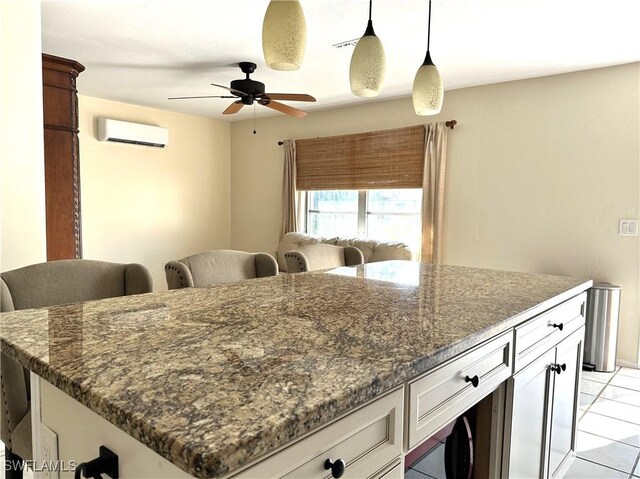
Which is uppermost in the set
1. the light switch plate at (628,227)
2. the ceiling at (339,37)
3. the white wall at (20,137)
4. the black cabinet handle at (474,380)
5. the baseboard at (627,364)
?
the ceiling at (339,37)

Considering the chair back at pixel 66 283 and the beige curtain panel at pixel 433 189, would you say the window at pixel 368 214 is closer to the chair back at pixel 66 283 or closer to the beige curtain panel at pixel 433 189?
the beige curtain panel at pixel 433 189

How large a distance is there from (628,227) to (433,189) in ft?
5.50

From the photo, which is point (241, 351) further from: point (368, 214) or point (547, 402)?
point (368, 214)

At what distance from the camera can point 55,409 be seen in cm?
86

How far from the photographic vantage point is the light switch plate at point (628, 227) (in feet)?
11.4

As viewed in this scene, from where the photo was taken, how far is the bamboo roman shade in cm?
466

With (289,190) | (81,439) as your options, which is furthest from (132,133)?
(81,439)

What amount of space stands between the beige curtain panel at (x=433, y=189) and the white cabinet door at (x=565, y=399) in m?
2.53

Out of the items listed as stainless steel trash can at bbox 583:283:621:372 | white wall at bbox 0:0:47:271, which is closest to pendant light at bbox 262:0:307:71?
white wall at bbox 0:0:47:271

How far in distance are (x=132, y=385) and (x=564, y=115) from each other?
161 inches

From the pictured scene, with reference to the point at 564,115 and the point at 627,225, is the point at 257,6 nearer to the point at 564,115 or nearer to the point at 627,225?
the point at 564,115

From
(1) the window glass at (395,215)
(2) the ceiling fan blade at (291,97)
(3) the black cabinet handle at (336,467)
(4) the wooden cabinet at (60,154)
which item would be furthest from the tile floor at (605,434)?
(2) the ceiling fan blade at (291,97)

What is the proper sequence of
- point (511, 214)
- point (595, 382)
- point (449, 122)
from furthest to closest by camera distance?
point (449, 122), point (511, 214), point (595, 382)

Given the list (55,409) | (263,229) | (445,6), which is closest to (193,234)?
(263,229)
